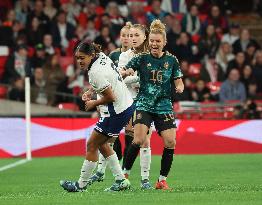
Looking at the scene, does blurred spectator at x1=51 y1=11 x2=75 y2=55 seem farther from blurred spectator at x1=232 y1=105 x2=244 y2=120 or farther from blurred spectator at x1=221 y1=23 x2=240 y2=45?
blurred spectator at x1=232 y1=105 x2=244 y2=120

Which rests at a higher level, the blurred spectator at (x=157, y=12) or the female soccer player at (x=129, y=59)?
the blurred spectator at (x=157, y=12)

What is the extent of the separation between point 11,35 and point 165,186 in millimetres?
12879

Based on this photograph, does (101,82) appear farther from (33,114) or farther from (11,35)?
(11,35)

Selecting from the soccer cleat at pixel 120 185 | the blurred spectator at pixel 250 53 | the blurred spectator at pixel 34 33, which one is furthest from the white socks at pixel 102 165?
the blurred spectator at pixel 250 53

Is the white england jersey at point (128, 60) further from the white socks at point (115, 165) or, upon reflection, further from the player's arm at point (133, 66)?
the white socks at point (115, 165)

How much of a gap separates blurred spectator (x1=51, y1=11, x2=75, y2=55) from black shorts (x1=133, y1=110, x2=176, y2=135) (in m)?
12.4

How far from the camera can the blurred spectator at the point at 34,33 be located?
78.9 ft

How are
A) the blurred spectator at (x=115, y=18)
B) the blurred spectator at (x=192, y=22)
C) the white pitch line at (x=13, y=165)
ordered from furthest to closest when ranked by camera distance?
the blurred spectator at (x=192, y=22)
the blurred spectator at (x=115, y=18)
the white pitch line at (x=13, y=165)

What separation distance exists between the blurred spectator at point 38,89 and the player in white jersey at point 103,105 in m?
11.1

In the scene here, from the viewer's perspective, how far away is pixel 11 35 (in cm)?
2403

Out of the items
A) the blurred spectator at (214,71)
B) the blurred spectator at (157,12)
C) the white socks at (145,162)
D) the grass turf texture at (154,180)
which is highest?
the blurred spectator at (157,12)

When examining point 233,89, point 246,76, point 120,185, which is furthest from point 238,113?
point 120,185

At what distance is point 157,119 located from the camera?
40.0 ft

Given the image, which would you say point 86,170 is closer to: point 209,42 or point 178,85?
point 178,85
